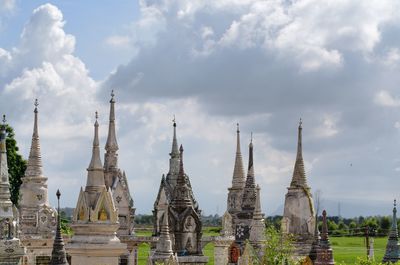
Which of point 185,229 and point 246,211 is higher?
point 246,211

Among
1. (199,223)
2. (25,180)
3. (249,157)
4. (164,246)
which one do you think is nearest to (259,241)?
(199,223)

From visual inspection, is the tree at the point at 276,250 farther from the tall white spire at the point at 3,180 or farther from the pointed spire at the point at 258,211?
the tall white spire at the point at 3,180

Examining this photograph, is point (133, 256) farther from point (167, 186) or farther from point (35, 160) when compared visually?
point (35, 160)

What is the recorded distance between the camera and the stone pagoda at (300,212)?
46094 mm

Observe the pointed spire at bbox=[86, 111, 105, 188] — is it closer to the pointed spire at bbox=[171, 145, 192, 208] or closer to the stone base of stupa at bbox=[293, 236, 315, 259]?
the pointed spire at bbox=[171, 145, 192, 208]

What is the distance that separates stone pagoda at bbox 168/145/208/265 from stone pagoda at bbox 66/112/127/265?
8.25 feet

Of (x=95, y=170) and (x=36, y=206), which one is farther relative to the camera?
(x=36, y=206)

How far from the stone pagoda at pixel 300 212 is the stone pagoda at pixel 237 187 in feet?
15.6

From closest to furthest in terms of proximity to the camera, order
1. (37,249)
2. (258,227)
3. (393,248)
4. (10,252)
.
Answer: (10,252) < (393,248) < (258,227) < (37,249)

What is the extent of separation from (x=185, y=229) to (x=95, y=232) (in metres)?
4.08

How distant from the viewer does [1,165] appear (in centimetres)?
3838

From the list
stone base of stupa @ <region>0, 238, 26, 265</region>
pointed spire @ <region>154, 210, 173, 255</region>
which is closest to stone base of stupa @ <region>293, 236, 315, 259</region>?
pointed spire @ <region>154, 210, 173, 255</region>

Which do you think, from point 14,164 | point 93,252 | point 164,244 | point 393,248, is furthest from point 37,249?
point 393,248

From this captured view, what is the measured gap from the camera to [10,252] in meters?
37.2
